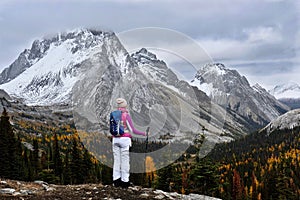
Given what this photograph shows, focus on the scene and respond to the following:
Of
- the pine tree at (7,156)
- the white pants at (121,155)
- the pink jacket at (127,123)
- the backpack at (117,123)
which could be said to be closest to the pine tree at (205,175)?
the white pants at (121,155)

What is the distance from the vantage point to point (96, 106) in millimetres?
21453

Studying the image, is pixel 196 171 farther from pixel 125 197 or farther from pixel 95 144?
pixel 125 197

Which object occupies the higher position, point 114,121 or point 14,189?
point 114,121

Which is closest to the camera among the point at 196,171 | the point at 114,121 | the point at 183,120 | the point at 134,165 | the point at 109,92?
the point at 183,120

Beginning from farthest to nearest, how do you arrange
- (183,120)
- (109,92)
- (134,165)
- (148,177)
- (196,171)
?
(148,177) < (196,171) < (109,92) < (134,165) < (183,120)

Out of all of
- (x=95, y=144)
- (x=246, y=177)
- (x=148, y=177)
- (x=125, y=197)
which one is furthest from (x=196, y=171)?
(x=246, y=177)

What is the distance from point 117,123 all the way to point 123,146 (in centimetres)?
124

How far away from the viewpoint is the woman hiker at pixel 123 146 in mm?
17375

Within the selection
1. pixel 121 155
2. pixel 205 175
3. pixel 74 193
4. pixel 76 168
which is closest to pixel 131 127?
pixel 121 155

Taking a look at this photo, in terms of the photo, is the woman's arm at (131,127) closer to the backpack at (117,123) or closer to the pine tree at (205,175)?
the backpack at (117,123)

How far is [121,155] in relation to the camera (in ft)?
59.0

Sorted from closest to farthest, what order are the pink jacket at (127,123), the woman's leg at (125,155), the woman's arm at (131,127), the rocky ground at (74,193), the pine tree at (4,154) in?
the rocky ground at (74,193), the woman's arm at (131,127), the pink jacket at (127,123), the woman's leg at (125,155), the pine tree at (4,154)

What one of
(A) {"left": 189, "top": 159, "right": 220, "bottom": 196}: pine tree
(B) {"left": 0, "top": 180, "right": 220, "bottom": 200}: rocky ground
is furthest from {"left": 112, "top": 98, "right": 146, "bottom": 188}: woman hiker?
(A) {"left": 189, "top": 159, "right": 220, "bottom": 196}: pine tree

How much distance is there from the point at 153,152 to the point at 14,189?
741cm
